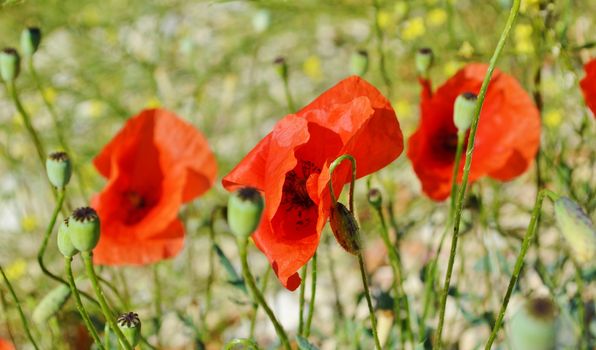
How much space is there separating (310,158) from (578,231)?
311 mm

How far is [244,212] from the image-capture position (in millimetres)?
686

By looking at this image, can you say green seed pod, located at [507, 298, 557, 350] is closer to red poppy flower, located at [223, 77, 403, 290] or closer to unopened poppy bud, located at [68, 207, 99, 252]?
red poppy flower, located at [223, 77, 403, 290]

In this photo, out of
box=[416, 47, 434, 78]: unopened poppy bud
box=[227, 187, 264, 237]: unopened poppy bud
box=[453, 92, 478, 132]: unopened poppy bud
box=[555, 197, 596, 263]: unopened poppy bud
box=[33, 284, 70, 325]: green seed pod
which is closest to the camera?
box=[227, 187, 264, 237]: unopened poppy bud

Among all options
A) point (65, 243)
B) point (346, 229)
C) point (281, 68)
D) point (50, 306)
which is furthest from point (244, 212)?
point (281, 68)

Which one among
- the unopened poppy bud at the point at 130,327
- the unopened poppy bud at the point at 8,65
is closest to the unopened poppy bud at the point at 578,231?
the unopened poppy bud at the point at 130,327

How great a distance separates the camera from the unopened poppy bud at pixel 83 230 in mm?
825

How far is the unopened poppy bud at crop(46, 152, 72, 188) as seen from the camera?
959mm

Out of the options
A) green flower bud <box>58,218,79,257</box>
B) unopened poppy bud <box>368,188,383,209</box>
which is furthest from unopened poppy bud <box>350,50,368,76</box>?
green flower bud <box>58,218,79,257</box>

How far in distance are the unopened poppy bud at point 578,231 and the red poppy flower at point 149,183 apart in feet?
1.93

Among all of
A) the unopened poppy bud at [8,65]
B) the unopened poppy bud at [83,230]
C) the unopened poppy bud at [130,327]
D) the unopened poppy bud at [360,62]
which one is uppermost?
the unopened poppy bud at [8,65]

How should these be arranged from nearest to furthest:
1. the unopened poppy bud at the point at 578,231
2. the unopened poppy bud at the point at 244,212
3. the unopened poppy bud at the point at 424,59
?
the unopened poppy bud at the point at 244,212 < the unopened poppy bud at the point at 578,231 < the unopened poppy bud at the point at 424,59

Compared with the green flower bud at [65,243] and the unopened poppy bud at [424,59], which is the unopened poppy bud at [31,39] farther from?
the unopened poppy bud at [424,59]

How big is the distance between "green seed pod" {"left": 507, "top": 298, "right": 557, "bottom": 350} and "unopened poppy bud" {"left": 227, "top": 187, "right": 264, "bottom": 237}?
0.33 m

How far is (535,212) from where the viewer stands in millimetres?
862
